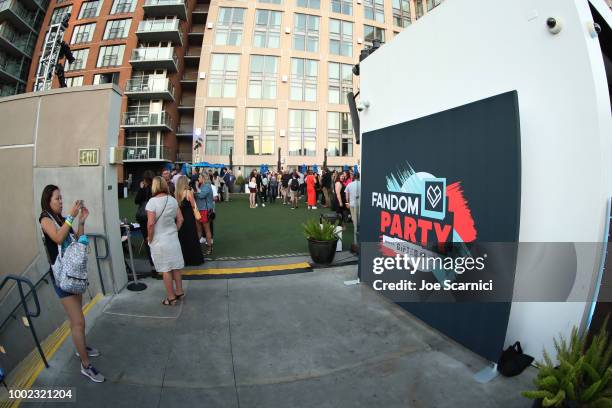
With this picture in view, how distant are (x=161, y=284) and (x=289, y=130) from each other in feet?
84.8

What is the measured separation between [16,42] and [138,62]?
15.1 m

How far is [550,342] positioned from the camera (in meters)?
2.88

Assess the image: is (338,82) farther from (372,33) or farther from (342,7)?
(342,7)

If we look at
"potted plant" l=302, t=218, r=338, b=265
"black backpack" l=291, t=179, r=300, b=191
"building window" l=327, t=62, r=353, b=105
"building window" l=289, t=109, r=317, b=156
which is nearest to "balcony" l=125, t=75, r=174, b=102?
"building window" l=289, t=109, r=317, b=156

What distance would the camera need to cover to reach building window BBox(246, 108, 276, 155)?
96.4 feet

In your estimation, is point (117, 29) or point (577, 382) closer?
point (577, 382)

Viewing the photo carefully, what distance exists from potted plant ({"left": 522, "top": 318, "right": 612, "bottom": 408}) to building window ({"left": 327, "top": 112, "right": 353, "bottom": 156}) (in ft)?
96.0

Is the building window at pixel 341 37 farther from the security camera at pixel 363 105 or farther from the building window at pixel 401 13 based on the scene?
the security camera at pixel 363 105

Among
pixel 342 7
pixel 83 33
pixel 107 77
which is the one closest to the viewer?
pixel 107 77

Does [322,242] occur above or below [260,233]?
above

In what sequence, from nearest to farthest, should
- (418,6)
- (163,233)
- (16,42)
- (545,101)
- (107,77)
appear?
1. (545,101)
2. (163,233)
3. (107,77)
4. (16,42)
5. (418,6)

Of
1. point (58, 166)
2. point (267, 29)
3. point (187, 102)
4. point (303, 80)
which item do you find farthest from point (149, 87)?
point (58, 166)

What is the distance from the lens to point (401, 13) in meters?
34.3

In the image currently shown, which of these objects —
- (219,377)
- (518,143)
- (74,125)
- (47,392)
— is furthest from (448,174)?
(74,125)
